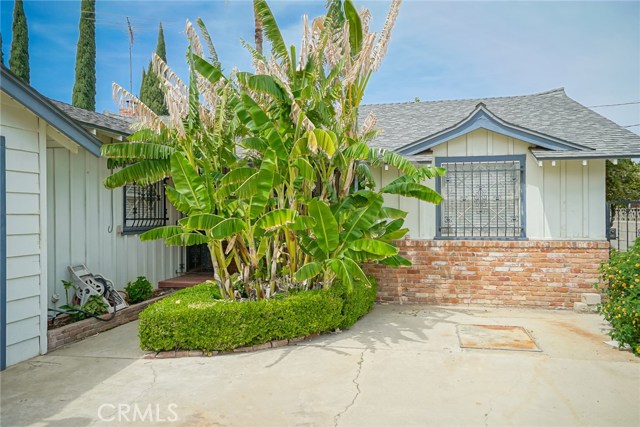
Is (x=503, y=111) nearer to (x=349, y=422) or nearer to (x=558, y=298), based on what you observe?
(x=558, y=298)

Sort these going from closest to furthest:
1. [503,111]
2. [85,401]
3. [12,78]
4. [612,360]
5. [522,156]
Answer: [85,401] → [12,78] → [612,360] → [522,156] → [503,111]

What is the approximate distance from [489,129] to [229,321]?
638 centimetres

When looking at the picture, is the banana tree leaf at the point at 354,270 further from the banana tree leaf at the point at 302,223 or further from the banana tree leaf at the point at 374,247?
the banana tree leaf at the point at 302,223

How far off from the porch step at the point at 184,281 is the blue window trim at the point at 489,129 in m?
5.34

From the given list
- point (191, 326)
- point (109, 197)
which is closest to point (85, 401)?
point (191, 326)

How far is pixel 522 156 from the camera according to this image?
29.7 feet

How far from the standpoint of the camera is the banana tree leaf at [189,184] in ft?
20.6

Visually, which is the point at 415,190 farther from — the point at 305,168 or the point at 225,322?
the point at 225,322

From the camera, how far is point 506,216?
9.14 m

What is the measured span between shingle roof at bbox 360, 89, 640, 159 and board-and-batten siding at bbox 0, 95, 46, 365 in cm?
669

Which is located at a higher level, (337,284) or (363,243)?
(363,243)

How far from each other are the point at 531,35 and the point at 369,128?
22.6ft

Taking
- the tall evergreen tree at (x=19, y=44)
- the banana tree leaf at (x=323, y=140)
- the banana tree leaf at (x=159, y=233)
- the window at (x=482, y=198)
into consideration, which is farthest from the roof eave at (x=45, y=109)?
the tall evergreen tree at (x=19, y=44)

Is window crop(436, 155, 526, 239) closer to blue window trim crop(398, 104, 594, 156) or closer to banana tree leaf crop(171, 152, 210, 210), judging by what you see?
blue window trim crop(398, 104, 594, 156)
